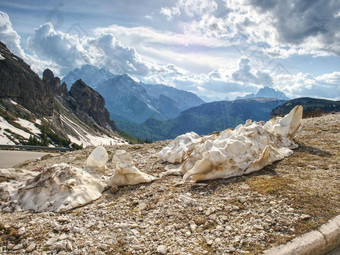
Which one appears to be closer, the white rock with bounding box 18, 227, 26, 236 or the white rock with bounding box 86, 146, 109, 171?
the white rock with bounding box 18, 227, 26, 236

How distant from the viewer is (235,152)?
10.2 meters

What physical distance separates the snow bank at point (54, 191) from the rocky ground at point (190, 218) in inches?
16.1

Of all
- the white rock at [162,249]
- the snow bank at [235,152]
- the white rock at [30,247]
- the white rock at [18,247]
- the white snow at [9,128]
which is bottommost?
the white snow at [9,128]

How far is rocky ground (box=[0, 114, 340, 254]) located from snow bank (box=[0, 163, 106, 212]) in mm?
410

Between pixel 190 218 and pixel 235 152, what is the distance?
428 centimetres

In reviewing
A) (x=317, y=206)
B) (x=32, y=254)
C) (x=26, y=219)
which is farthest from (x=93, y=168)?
(x=317, y=206)

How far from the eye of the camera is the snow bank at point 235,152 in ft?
31.6

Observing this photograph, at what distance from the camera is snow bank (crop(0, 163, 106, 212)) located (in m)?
8.25

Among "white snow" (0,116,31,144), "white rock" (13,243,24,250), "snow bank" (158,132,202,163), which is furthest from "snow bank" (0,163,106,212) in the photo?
"white snow" (0,116,31,144)

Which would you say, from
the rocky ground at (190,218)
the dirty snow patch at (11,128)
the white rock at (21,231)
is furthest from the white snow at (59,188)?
the dirty snow patch at (11,128)

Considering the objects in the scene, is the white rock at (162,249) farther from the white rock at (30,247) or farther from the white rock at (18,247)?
the white rock at (18,247)

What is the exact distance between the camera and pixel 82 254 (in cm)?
557

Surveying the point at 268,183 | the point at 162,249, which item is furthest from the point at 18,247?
the point at 268,183

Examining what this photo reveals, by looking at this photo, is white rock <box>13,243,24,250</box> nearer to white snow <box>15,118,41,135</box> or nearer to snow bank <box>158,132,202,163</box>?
snow bank <box>158,132,202,163</box>
